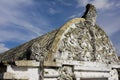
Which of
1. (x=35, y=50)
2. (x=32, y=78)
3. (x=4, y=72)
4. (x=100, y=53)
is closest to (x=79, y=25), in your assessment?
(x=100, y=53)

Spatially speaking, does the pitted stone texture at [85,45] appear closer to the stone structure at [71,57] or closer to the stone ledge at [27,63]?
the stone structure at [71,57]

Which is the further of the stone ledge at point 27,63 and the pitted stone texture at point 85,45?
the pitted stone texture at point 85,45

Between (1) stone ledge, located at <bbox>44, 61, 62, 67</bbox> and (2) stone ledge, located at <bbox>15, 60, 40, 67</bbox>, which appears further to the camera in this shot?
(1) stone ledge, located at <bbox>44, 61, 62, 67</bbox>

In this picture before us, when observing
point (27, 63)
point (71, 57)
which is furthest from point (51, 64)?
point (71, 57)

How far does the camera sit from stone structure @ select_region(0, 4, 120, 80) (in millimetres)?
5084

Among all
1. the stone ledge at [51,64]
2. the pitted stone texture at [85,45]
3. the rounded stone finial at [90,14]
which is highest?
the rounded stone finial at [90,14]

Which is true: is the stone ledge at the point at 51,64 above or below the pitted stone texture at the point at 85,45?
below

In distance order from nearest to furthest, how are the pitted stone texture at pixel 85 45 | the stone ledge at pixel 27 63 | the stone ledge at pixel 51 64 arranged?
the stone ledge at pixel 27 63, the stone ledge at pixel 51 64, the pitted stone texture at pixel 85 45

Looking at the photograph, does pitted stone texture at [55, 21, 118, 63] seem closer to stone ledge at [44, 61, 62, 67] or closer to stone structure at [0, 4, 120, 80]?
stone structure at [0, 4, 120, 80]

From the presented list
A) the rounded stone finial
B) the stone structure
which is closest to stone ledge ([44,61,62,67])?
the stone structure

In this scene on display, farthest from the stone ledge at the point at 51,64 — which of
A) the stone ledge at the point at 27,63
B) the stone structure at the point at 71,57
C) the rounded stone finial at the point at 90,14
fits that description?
the rounded stone finial at the point at 90,14

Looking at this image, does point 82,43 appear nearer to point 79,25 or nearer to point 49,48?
point 79,25

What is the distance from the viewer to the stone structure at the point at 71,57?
508 cm

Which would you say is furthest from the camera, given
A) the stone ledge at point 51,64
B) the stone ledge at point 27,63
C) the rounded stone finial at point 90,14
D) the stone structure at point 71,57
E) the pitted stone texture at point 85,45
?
the rounded stone finial at point 90,14
